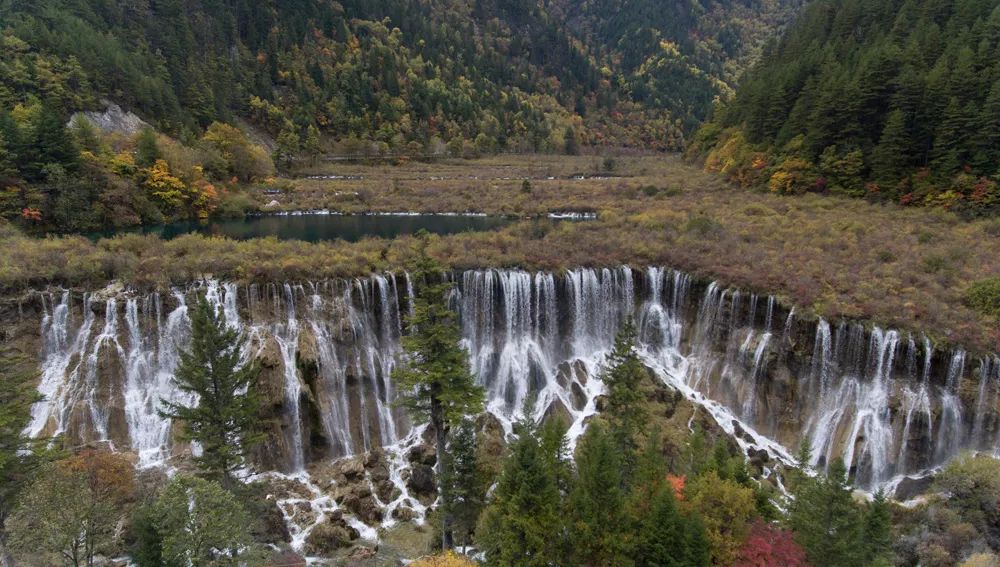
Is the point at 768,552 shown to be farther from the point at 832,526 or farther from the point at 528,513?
the point at 528,513

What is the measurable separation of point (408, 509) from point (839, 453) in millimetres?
24843

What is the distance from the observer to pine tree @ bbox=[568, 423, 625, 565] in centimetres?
1795

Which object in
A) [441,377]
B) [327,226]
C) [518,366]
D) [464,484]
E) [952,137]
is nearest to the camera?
[441,377]

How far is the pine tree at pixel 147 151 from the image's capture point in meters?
68.1

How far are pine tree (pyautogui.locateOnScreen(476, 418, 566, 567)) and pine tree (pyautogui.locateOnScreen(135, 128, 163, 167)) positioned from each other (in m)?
70.4

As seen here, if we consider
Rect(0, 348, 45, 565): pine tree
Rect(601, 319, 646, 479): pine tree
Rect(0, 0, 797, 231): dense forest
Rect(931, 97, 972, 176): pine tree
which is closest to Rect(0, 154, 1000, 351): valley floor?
A: Rect(931, 97, 972, 176): pine tree

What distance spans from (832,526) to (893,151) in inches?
2154

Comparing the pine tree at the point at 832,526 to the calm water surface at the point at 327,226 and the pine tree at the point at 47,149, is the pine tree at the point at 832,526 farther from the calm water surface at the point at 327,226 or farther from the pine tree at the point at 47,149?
the pine tree at the point at 47,149

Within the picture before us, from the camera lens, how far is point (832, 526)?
18469 mm

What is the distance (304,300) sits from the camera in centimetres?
3653

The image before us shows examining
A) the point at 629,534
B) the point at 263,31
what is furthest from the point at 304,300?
the point at 263,31

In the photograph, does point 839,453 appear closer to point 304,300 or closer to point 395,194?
point 304,300

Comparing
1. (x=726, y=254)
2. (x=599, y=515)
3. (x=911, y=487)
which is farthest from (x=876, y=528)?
(x=726, y=254)

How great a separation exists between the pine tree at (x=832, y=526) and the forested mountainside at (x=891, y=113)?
155 ft
